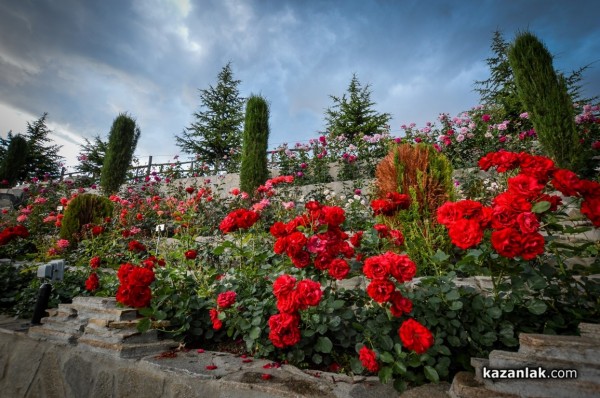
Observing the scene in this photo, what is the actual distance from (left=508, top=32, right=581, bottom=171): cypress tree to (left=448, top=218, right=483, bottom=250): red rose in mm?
5157

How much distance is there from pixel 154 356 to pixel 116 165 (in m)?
10.8

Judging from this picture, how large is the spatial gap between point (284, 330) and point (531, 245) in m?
1.11

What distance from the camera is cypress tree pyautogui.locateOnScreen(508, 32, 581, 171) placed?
15.7 feet

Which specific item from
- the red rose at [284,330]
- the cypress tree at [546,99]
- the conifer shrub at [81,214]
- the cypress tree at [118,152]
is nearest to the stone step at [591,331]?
the red rose at [284,330]

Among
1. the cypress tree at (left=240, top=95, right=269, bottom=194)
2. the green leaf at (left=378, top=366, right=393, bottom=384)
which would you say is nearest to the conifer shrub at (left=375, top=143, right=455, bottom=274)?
the green leaf at (left=378, top=366, right=393, bottom=384)

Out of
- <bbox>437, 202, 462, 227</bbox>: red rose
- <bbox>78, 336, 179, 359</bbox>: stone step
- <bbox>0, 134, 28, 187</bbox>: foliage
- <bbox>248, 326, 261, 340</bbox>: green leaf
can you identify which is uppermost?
<bbox>0, 134, 28, 187</bbox>: foliage

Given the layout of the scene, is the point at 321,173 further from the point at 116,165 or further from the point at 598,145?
the point at 116,165

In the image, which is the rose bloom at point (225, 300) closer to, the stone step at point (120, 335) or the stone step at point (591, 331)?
the stone step at point (120, 335)

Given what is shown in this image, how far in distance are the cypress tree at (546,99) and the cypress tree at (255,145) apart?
571 cm

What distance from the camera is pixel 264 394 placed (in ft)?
3.78

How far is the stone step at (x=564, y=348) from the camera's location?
885 millimetres

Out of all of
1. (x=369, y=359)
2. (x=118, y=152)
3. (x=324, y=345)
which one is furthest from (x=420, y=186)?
(x=118, y=152)

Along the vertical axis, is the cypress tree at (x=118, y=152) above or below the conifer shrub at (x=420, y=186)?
above

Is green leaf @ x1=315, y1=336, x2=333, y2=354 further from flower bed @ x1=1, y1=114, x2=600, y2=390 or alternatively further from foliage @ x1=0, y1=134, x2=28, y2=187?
foliage @ x1=0, y1=134, x2=28, y2=187
